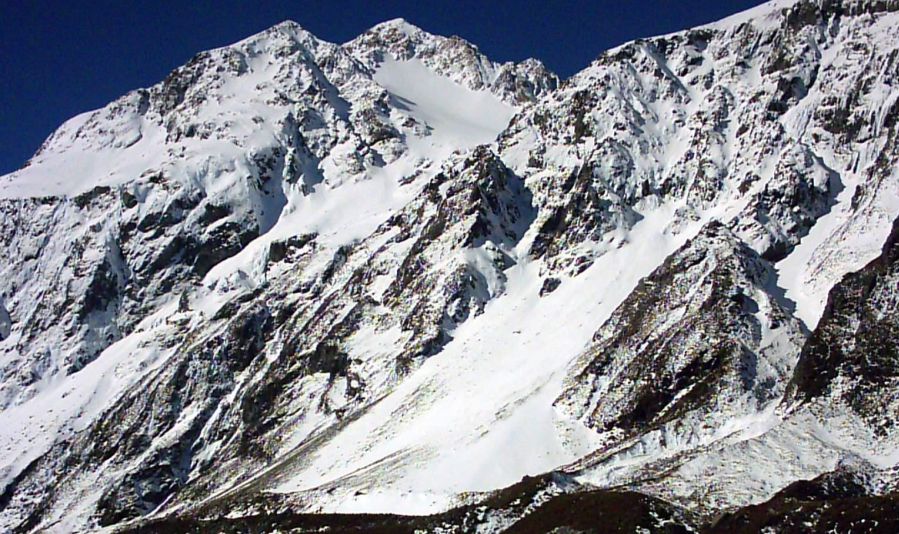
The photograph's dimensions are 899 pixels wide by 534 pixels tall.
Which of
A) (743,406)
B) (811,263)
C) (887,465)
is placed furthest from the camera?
(811,263)

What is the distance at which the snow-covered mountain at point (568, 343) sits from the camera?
256 ft

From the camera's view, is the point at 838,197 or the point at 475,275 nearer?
the point at 838,197

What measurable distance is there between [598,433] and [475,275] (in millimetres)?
53102

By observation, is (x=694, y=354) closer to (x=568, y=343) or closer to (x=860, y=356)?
(x=860, y=356)

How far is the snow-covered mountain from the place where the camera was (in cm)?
7794

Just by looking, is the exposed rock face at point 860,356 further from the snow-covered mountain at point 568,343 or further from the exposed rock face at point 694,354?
the exposed rock face at point 694,354

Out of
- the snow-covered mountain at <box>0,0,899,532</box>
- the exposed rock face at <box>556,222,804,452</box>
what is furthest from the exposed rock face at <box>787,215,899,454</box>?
the exposed rock face at <box>556,222,804,452</box>

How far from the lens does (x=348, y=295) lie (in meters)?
162

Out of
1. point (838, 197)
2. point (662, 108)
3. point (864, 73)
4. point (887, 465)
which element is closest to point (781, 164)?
point (838, 197)

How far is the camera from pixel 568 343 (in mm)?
120812

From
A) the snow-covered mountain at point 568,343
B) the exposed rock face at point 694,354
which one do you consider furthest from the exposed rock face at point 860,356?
the exposed rock face at point 694,354

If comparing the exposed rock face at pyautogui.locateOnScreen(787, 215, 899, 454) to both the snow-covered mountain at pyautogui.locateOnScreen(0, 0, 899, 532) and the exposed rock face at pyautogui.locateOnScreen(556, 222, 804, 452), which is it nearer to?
the snow-covered mountain at pyautogui.locateOnScreen(0, 0, 899, 532)

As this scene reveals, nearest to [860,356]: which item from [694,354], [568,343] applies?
[694,354]

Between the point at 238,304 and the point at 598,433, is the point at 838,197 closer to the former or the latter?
the point at 598,433
